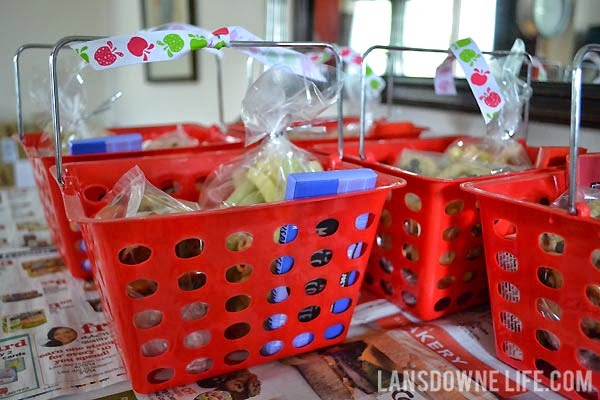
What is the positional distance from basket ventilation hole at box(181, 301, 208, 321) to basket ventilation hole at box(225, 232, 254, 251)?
6 cm

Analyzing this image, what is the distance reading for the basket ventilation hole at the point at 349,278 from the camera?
0.57 metres

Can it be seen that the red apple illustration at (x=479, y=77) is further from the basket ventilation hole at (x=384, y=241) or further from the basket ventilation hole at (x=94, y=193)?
the basket ventilation hole at (x=94, y=193)

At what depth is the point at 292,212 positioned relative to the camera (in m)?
0.50

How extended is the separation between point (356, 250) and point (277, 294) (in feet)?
0.33

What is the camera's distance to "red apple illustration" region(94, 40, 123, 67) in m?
0.48

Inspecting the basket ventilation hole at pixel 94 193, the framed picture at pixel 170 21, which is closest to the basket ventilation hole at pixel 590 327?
the basket ventilation hole at pixel 94 193

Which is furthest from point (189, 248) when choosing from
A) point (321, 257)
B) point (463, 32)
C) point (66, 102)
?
point (463, 32)

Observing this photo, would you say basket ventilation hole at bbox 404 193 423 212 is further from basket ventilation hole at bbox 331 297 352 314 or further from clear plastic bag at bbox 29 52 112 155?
clear plastic bag at bbox 29 52 112 155

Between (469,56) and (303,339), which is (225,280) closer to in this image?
(303,339)

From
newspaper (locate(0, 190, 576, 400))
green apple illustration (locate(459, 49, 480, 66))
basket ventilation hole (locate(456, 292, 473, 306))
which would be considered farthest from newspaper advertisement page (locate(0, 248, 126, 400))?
green apple illustration (locate(459, 49, 480, 66))

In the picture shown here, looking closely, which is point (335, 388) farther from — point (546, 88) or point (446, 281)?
point (546, 88)

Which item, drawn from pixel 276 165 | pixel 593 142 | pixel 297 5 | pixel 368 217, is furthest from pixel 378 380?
pixel 297 5

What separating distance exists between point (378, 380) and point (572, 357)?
7.3 inches

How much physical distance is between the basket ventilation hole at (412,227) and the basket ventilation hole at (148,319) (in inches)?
12.4
